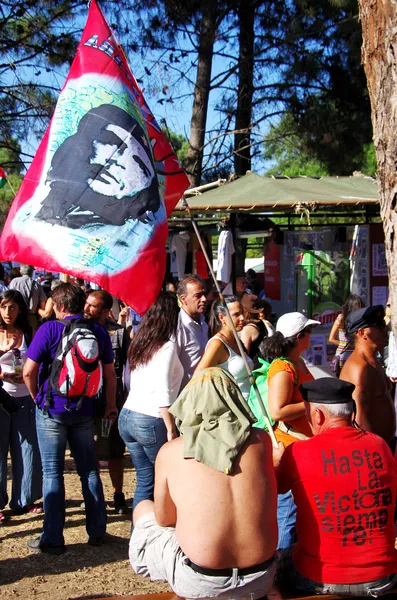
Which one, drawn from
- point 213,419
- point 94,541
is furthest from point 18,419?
point 213,419

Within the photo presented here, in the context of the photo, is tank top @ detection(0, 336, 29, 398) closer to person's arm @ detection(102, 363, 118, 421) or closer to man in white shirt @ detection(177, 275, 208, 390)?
person's arm @ detection(102, 363, 118, 421)

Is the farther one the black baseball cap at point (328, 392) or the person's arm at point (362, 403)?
the person's arm at point (362, 403)

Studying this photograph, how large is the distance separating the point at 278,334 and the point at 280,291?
611 centimetres

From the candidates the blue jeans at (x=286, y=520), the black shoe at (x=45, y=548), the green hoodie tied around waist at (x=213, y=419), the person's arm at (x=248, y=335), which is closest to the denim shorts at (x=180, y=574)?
the green hoodie tied around waist at (x=213, y=419)

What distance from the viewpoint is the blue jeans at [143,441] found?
4.66m

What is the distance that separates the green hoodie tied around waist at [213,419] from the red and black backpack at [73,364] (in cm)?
177

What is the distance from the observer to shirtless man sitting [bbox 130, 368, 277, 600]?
118 inches

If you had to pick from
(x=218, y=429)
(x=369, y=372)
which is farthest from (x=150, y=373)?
(x=218, y=429)

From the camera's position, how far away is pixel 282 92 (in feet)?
50.1

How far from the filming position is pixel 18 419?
227 inches

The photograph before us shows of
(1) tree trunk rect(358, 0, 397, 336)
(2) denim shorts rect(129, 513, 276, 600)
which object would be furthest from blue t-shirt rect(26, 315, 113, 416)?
(1) tree trunk rect(358, 0, 397, 336)

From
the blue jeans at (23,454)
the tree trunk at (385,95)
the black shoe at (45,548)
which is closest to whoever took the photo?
the tree trunk at (385,95)

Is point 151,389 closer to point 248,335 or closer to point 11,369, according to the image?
point 11,369

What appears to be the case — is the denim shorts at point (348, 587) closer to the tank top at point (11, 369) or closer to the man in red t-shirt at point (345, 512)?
the man in red t-shirt at point (345, 512)
